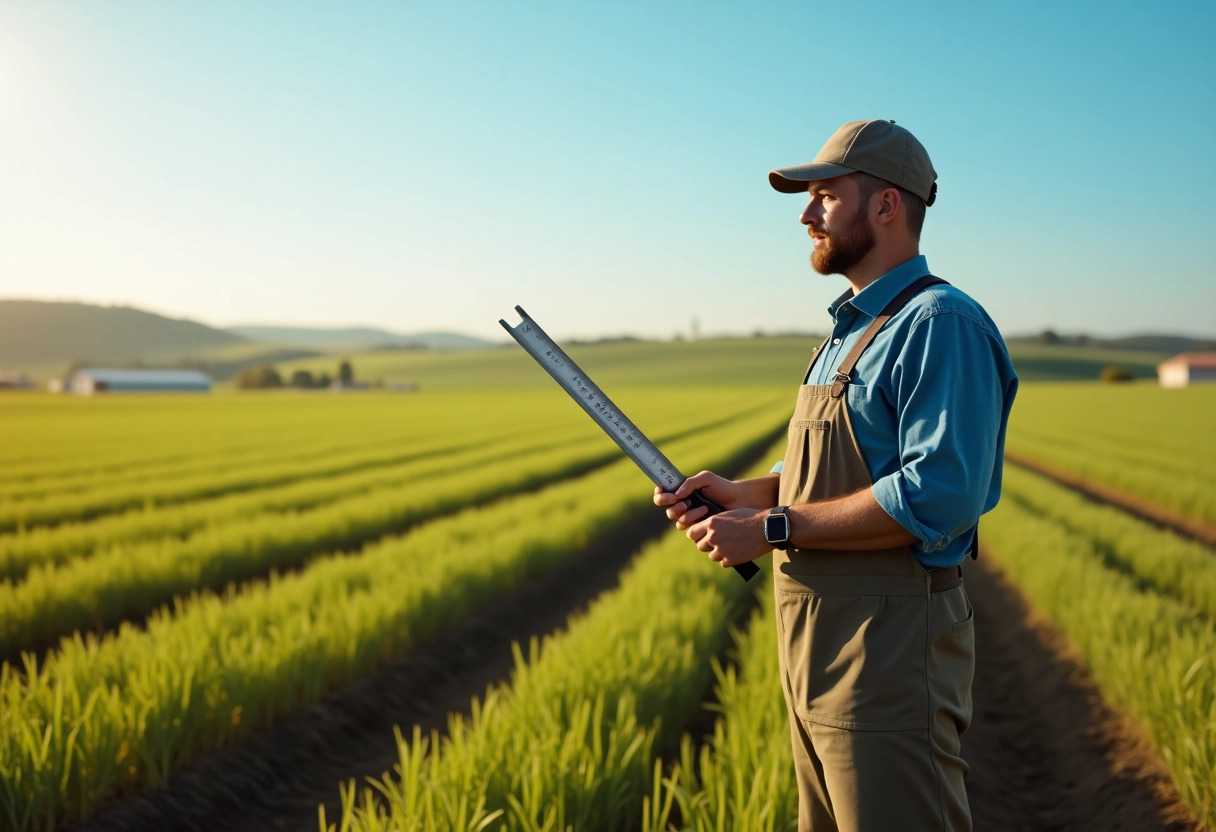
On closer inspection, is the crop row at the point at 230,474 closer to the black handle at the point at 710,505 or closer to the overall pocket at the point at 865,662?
the black handle at the point at 710,505

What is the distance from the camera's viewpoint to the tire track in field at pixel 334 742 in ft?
15.7

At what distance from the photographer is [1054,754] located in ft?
19.4

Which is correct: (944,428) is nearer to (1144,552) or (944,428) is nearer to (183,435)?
(1144,552)

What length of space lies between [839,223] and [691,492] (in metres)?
0.80

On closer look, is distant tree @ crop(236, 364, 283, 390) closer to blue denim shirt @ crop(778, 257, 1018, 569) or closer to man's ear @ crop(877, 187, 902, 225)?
man's ear @ crop(877, 187, 902, 225)

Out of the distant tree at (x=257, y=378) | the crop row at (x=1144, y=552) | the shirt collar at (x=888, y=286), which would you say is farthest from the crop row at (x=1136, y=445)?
Result: the distant tree at (x=257, y=378)

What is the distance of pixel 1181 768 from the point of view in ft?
14.8

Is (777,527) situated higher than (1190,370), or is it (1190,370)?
(777,527)

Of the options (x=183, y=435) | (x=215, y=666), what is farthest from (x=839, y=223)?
(x=183, y=435)

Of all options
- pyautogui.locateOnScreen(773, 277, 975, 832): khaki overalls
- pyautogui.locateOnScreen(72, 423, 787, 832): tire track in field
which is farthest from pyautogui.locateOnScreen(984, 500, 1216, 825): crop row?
pyautogui.locateOnScreen(72, 423, 787, 832): tire track in field

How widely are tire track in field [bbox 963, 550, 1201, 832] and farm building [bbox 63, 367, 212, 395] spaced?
363ft

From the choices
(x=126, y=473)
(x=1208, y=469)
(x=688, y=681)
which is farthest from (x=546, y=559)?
(x=1208, y=469)

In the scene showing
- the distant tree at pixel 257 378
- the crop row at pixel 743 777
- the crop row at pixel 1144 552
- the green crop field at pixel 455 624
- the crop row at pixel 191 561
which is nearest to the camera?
the crop row at pixel 743 777

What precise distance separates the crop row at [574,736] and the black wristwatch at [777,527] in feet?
5.18
